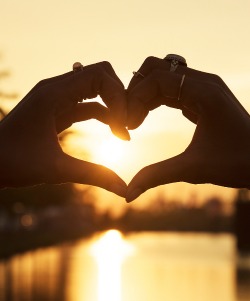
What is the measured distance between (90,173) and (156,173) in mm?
169

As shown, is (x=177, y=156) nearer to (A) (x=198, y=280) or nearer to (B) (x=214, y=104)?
(B) (x=214, y=104)

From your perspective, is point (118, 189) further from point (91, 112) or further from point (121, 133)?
point (91, 112)

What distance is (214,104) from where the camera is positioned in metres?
2.49

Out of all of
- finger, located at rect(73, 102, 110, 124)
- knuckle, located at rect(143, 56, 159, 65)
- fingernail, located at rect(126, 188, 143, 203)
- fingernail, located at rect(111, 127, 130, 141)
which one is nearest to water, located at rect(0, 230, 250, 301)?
finger, located at rect(73, 102, 110, 124)

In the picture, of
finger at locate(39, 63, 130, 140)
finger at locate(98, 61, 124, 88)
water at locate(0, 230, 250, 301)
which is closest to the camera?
finger at locate(39, 63, 130, 140)

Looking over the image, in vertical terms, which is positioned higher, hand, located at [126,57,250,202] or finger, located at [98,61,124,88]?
finger, located at [98,61,124,88]

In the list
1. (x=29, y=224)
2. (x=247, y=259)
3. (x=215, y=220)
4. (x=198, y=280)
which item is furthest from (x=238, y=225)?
(x=215, y=220)

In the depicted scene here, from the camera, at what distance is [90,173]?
7.99ft

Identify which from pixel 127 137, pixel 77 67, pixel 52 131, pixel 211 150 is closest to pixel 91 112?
pixel 77 67

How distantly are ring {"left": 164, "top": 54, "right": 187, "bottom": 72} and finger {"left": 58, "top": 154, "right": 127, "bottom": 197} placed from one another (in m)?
0.44

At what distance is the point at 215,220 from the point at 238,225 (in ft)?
262

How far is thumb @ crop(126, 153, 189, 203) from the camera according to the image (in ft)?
8.04

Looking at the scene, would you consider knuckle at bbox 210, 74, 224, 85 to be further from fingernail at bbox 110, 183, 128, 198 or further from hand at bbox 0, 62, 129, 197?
fingernail at bbox 110, 183, 128, 198

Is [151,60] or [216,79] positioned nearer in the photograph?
[216,79]
